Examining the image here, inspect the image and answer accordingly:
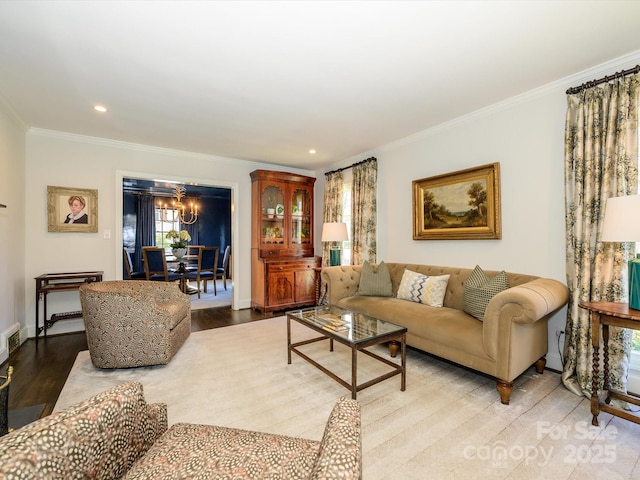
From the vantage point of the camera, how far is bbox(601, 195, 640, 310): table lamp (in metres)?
1.73

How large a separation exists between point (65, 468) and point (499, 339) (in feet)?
7.82

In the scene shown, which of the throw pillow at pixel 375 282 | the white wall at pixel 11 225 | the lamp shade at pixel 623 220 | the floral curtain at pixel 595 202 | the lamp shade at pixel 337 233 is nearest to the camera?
the lamp shade at pixel 623 220

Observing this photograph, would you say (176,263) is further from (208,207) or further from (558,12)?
(558,12)

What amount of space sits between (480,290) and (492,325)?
539mm

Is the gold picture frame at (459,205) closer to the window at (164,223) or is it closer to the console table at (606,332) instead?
the console table at (606,332)

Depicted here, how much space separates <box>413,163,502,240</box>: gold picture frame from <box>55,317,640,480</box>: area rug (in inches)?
55.5

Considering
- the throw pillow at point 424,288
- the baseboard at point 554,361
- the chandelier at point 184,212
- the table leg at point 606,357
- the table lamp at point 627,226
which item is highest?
the chandelier at point 184,212

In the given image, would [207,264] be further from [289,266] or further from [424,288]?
[424,288]

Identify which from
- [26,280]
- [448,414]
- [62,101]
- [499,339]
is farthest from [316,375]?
[26,280]

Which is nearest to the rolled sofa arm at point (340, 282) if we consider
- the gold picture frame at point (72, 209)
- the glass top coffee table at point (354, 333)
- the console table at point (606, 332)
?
the glass top coffee table at point (354, 333)

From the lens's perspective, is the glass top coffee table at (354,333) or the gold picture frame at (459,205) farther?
the gold picture frame at (459,205)

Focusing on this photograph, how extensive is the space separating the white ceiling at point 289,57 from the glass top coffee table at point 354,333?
2076 millimetres

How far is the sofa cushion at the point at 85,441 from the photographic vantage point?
2.05 ft

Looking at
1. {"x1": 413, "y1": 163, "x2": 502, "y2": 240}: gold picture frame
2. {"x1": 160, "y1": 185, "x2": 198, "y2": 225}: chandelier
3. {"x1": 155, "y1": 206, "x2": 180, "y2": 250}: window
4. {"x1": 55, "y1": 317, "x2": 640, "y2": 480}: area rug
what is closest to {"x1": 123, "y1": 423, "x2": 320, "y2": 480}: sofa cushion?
{"x1": 55, "y1": 317, "x2": 640, "y2": 480}: area rug
